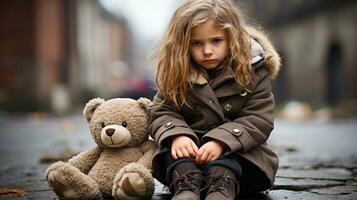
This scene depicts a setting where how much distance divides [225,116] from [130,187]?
2.06 ft

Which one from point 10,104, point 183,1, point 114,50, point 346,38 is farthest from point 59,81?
point 114,50

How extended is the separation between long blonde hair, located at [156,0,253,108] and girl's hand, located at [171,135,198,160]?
0.22 m

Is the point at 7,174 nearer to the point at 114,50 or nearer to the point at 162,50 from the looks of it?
the point at 162,50

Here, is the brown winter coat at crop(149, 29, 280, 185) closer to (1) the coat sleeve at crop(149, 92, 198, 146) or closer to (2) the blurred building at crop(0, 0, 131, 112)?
(1) the coat sleeve at crop(149, 92, 198, 146)

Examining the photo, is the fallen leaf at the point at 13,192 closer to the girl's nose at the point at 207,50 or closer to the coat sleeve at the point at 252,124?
the coat sleeve at the point at 252,124

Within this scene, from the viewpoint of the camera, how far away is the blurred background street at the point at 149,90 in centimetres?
401

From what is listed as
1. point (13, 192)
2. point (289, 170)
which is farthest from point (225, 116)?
point (289, 170)

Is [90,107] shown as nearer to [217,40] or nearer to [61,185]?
[61,185]

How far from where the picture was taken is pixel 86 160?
9.70 ft

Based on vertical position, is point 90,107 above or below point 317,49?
above

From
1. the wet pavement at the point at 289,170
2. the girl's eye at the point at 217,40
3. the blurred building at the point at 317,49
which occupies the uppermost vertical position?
the girl's eye at the point at 217,40

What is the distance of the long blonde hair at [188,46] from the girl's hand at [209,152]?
29cm

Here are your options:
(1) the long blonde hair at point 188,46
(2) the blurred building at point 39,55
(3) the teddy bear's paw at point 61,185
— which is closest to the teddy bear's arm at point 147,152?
(1) the long blonde hair at point 188,46

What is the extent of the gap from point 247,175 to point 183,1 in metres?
0.97
